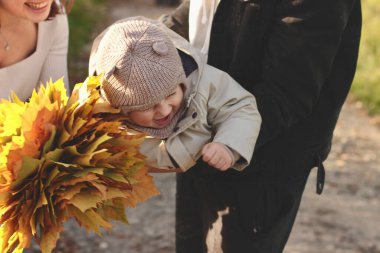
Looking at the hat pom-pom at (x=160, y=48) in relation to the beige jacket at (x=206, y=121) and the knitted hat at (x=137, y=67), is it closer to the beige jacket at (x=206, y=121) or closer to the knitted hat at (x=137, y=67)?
the knitted hat at (x=137, y=67)

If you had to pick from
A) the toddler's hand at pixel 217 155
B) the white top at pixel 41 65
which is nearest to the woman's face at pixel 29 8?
the white top at pixel 41 65

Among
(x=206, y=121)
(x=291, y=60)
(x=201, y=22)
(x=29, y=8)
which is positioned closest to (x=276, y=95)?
(x=291, y=60)

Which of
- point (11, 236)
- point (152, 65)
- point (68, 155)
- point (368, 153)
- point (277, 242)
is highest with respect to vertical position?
point (152, 65)

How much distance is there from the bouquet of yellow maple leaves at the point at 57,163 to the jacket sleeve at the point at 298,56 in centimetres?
48

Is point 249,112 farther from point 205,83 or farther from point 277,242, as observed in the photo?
point 277,242

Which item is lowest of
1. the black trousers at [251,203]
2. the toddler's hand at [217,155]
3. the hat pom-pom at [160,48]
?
the black trousers at [251,203]

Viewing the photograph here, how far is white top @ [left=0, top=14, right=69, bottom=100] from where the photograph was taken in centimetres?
266

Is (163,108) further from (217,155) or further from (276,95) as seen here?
(276,95)

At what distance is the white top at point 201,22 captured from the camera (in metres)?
2.57

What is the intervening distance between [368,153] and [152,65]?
4.40 m

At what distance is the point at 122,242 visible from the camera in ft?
15.4

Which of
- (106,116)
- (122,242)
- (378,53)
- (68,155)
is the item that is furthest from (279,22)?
(378,53)

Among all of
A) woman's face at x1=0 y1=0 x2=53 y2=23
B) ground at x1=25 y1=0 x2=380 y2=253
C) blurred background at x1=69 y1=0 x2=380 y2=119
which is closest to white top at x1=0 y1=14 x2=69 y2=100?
woman's face at x1=0 y1=0 x2=53 y2=23

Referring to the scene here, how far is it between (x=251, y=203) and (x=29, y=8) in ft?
3.25
